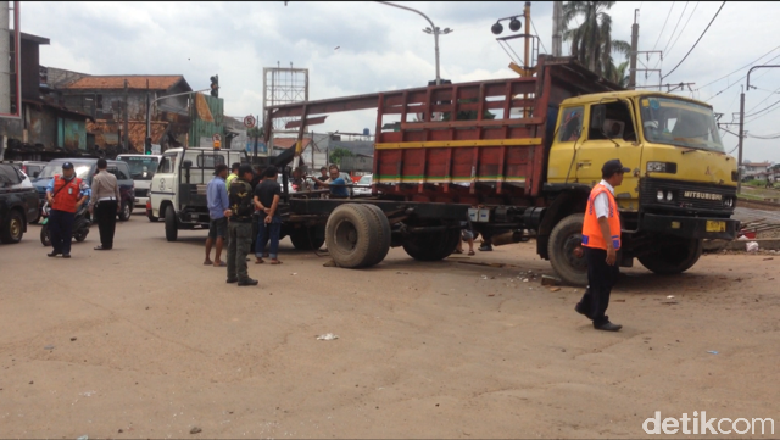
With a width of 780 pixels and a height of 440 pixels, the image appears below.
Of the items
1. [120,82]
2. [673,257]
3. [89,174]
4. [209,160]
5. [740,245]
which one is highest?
[120,82]

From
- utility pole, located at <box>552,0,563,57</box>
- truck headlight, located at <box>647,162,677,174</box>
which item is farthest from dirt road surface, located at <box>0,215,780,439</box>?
utility pole, located at <box>552,0,563,57</box>

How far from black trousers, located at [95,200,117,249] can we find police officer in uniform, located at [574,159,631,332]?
9998 mm

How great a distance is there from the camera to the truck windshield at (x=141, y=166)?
95.7 feet

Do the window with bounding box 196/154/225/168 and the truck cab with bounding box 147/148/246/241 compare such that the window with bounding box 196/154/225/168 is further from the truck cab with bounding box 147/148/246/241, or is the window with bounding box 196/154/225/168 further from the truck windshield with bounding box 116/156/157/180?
the truck windshield with bounding box 116/156/157/180

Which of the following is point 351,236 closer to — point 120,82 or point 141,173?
point 141,173

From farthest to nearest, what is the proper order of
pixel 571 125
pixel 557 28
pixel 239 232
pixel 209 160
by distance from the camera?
pixel 557 28 < pixel 209 160 < pixel 571 125 < pixel 239 232

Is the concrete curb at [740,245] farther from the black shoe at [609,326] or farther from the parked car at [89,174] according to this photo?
the parked car at [89,174]

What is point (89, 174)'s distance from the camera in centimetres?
2236

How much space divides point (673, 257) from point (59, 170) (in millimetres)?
18564

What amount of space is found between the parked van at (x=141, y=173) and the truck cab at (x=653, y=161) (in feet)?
70.3

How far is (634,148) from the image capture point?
977 centimetres

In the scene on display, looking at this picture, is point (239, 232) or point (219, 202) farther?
point (219, 202)

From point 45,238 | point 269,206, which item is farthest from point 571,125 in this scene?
point 45,238

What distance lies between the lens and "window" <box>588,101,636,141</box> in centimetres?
1001
